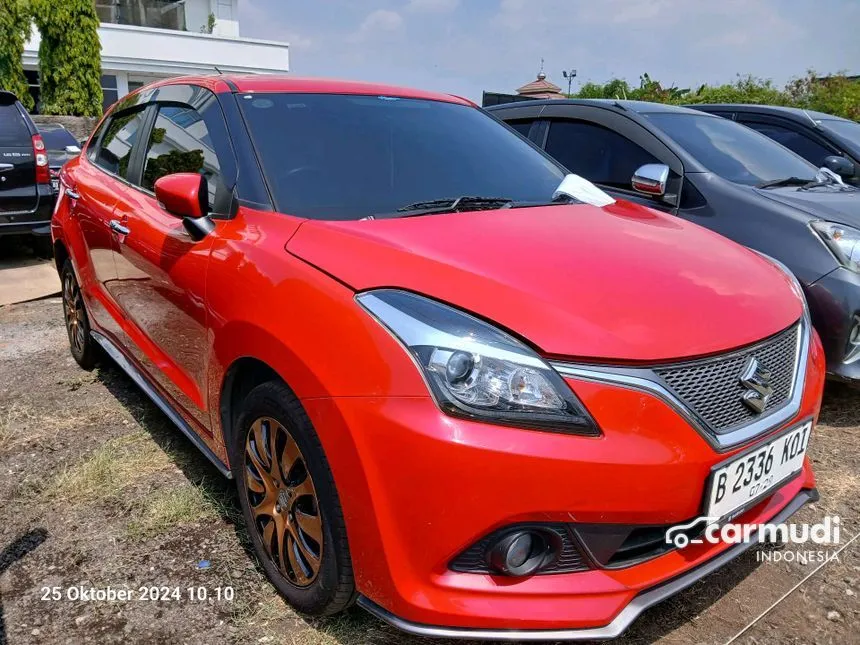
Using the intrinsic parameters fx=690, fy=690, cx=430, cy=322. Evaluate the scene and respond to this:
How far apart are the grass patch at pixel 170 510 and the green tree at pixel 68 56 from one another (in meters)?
18.4

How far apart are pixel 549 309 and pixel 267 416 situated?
84cm

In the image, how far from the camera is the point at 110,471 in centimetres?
288

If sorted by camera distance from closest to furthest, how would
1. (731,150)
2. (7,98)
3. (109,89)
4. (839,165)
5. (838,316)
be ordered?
(838,316), (731,150), (839,165), (7,98), (109,89)

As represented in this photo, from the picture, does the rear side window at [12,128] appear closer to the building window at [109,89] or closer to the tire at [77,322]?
the tire at [77,322]

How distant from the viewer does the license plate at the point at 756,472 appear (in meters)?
1.68

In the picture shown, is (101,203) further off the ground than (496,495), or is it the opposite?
(101,203)

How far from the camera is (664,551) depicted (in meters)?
1.72

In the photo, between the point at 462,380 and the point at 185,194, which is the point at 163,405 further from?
the point at 462,380

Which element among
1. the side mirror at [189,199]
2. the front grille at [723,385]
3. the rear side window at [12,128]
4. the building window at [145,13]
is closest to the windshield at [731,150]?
the front grille at [723,385]

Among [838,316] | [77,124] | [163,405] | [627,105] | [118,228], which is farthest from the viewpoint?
[77,124]

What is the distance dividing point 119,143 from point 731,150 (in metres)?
3.61

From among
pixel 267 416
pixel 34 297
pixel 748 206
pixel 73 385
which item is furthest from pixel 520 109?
pixel 34 297

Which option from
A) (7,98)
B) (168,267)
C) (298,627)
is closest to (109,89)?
(7,98)

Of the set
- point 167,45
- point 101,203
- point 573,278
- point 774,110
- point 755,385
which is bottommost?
point 755,385
